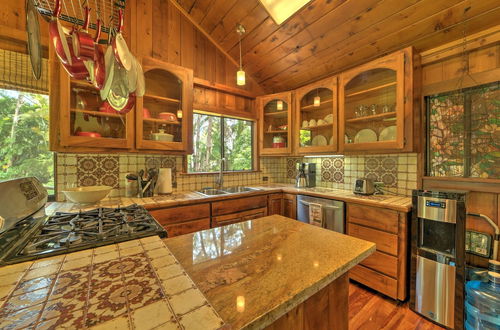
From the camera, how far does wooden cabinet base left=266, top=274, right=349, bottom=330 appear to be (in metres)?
0.65

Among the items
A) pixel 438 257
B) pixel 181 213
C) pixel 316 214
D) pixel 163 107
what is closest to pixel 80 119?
pixel 163 107

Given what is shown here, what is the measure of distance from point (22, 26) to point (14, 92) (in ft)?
1.70

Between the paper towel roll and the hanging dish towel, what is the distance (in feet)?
5.05

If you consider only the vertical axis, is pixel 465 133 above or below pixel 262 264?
above

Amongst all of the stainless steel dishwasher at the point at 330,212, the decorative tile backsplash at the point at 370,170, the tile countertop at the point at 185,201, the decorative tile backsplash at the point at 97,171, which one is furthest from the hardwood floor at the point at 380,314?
the decorative tile backsplash at the point at 97,171

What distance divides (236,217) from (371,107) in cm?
184

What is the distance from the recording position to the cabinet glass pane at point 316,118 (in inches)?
94.2

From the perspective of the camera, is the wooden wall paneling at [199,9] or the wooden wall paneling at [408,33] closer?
the wooden wall paneling at [408,33]

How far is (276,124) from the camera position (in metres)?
2.88

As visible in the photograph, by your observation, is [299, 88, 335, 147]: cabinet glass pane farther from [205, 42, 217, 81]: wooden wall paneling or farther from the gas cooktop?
the gas cooktop

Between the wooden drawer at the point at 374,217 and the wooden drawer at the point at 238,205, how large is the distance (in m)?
0.93

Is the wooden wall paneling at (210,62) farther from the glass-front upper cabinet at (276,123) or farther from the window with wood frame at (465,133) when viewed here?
the window with wood frame at (465,133)

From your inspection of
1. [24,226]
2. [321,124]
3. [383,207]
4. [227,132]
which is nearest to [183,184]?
[227,132]

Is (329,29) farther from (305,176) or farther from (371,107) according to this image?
(305,176)
